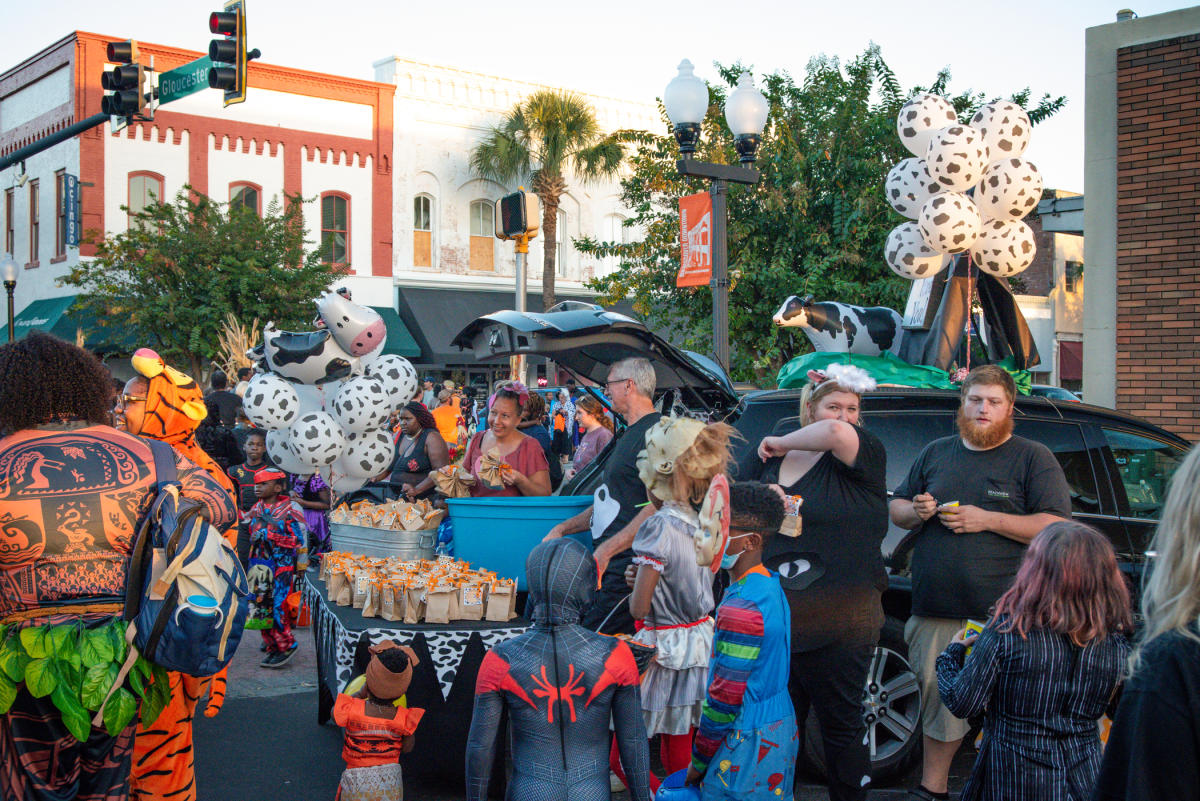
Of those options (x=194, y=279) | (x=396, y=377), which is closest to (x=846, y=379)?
(x=396, y=377)

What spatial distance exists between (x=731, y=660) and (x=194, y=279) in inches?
796

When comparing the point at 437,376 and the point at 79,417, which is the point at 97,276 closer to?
the point at 437,376

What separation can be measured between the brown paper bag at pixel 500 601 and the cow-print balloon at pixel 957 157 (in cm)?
419

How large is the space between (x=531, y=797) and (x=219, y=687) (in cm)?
177

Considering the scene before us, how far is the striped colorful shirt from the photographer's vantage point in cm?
312

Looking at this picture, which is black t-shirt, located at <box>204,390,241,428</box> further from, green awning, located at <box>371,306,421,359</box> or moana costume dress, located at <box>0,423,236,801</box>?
green awning, located at <box>371,306,421,359</box>

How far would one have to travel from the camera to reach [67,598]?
125 inches

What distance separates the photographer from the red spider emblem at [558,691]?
3.04 m

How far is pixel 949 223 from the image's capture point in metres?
6.54

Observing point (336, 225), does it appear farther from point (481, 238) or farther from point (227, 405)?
point (227, 405)

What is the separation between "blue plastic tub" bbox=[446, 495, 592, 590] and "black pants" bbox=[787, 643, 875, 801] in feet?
4.15

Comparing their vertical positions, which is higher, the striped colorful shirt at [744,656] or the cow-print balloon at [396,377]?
the cow-print balloon at [396,377]

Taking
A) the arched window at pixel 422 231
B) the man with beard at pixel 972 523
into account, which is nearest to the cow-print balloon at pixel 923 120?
the man with beard at pixel 972 523

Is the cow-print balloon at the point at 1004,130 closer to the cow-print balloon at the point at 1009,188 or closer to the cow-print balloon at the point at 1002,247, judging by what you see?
the cow-print balloon at the point at 1009,188
